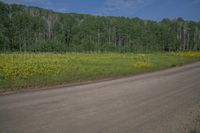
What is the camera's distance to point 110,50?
316 ft

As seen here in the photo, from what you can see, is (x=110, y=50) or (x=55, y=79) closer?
(x=55, y=79)

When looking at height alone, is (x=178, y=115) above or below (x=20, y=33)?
below

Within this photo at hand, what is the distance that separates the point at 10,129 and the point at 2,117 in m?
1.36

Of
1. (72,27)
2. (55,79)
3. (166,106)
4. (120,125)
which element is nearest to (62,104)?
(120,125)

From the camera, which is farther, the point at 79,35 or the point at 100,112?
the point at 79,35

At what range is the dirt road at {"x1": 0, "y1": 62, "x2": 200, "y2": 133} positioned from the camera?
797 centimetres

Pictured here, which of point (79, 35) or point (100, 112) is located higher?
point (79, 35)

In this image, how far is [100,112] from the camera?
32.1ft

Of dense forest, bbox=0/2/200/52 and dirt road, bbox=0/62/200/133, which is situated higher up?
dense forest, bbox=0/2/200/52

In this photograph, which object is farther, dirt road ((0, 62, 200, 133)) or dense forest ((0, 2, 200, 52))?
dense forest ((0, 2, 200, 52))

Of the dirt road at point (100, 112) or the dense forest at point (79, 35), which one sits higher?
the dense forest at point (79, 35)

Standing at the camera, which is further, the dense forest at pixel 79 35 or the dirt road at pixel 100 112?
the dense forest at pixel 79 35

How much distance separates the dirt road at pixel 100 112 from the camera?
314 inches

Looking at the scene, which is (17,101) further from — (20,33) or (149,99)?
(20,33)
